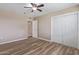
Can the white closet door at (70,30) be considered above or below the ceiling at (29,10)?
below

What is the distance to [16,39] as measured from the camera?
63.0 inches

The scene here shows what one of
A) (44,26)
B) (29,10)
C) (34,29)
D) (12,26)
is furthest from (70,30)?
(12,26)

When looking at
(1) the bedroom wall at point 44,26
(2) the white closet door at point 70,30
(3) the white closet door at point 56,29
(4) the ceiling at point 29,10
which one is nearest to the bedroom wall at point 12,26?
(4) the ceiling at point 29,10

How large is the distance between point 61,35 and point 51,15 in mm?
428

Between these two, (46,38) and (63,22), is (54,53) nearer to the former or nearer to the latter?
(46,38)

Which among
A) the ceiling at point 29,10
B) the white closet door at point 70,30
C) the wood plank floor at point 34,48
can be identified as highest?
the ceiling at point 29,10

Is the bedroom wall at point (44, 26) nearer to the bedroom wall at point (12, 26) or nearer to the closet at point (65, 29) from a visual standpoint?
the closet at point (65, 29)

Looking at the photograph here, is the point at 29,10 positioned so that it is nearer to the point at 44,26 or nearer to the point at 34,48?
the point at 44,26

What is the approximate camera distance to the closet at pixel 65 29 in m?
1.56

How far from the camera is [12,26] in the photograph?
5.26ft

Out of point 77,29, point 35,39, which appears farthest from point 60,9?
point 35,39

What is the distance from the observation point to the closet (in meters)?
1.56

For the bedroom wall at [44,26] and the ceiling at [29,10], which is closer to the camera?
the ceiling at [29,10]

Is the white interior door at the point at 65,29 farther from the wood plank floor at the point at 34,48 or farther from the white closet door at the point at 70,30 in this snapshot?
the wood plank floor at the point at 34,48
